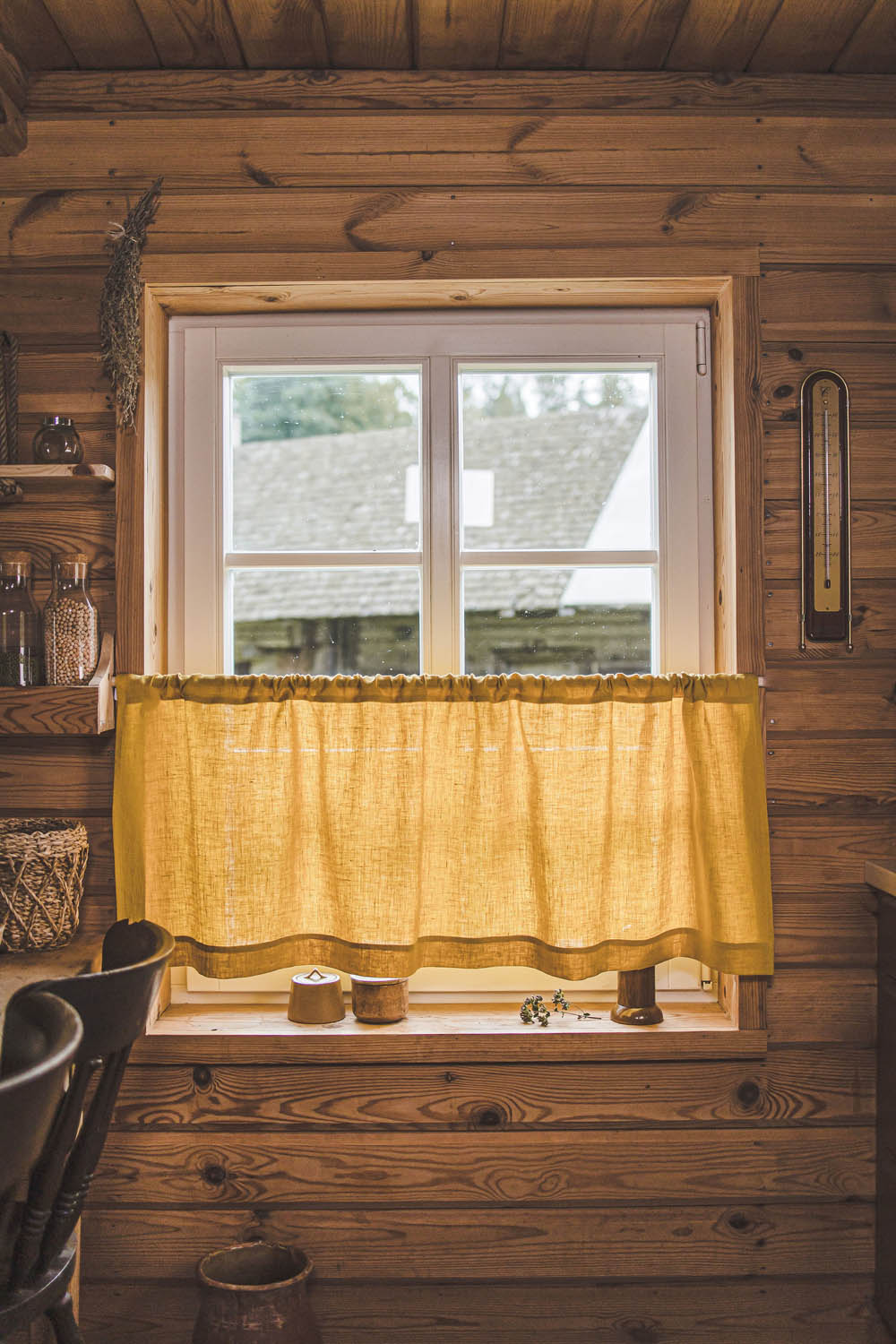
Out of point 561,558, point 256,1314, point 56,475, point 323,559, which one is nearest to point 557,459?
point 561,558

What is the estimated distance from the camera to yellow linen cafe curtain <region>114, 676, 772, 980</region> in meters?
1.88

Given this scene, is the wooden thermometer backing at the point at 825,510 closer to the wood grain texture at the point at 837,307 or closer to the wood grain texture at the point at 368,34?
the wood grain texture at the point at 837,307

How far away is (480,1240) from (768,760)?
42.1 inches

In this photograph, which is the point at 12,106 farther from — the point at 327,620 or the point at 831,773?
the point at 831,773

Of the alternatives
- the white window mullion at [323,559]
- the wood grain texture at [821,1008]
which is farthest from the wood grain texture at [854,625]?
the white window mullion at [323,559]

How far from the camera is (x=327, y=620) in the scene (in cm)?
208

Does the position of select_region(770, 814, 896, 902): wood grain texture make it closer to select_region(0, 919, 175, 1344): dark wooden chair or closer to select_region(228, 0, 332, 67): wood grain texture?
select_region(0, 919, 175, 1344): dark wooden chair

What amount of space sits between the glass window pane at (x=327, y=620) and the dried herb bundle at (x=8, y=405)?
47cm

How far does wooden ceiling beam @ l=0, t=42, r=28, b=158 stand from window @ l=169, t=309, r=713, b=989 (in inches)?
17.3

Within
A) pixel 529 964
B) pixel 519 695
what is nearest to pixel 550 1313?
pixel 529 964

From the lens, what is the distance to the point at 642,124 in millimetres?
1970

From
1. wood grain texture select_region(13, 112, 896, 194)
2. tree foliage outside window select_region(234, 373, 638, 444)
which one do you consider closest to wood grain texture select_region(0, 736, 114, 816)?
tree foliage outside window select_region(234, 373, 638, 444)

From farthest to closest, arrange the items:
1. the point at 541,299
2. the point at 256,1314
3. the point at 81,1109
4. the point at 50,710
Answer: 1. the point at 541,299
2. the point at 50,710
3. the point at 256,1314
4. the point at 81,1109

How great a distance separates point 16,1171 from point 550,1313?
4.72ft
